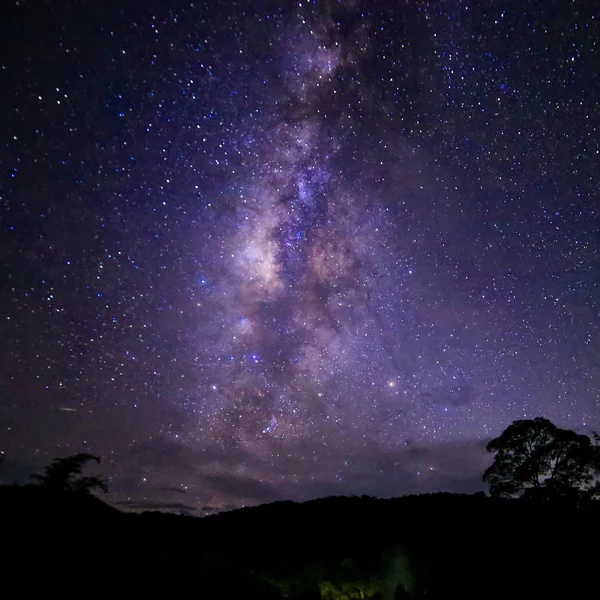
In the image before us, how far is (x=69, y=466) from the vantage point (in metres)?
17.8

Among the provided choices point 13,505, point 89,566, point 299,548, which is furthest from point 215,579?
point 299,548

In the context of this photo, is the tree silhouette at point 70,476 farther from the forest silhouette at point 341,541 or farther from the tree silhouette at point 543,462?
the tree silhouette at point 543,462

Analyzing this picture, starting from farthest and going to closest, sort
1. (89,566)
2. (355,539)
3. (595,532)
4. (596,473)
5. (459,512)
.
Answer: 1. (596,473)
2. (459,512)
3. (355,539)
4. (595,532)
5. (89,566)

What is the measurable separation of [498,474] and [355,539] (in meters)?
10.4

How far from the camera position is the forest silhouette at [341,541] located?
9195 millimetres

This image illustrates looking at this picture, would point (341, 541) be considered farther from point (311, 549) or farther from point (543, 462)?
point (543, 462)

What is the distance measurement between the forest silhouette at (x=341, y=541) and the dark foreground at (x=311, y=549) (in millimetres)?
42

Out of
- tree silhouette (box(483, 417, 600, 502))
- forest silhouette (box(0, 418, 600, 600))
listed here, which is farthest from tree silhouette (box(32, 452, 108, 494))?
tree silhouette (box(483, 417, 600, 502))

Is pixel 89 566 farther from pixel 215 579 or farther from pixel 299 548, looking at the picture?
pixel 299 548

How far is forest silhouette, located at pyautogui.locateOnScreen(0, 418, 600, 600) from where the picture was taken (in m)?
9.20

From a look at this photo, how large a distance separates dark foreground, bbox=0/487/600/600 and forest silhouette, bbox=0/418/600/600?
0.14 ft

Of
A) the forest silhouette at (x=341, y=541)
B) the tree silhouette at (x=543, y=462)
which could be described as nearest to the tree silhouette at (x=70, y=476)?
the forest silhouette at (x=341, y=541)

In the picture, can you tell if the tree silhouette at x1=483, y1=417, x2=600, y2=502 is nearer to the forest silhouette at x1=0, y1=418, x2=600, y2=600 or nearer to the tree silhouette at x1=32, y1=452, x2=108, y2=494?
the forest silhouette at x1=0, y1=418, x2=600, y2=600

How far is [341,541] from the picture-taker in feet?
55.2
